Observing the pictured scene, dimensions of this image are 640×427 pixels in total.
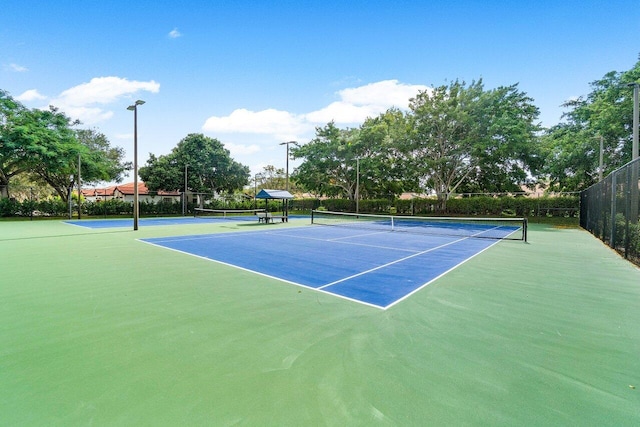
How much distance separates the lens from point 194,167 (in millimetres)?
33875

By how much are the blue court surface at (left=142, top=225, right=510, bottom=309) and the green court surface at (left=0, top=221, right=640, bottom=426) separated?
50 centimetres

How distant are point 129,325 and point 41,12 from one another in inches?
539

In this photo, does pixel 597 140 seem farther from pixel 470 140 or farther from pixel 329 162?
pixel 329 162

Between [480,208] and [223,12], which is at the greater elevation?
[223,12]

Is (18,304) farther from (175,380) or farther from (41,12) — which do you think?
(41,12)

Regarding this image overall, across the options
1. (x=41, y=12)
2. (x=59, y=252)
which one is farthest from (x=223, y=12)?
(x=59, y=252)

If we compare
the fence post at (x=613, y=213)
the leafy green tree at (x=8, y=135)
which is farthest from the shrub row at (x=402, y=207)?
the fence post at (x=613, y=213)

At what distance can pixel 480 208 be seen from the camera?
26.0 metres

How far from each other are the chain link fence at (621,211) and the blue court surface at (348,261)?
350cm

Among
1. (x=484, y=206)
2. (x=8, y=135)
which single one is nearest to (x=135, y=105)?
(x=8, y=135)

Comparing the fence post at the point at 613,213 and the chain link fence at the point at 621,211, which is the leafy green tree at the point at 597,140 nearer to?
the chain link fence at the point at 621,211

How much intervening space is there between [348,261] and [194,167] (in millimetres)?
30548

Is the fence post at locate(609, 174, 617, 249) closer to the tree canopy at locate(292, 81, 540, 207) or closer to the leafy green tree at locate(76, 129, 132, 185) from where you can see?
the tree canopy at locate(292, 81, 540, 207)

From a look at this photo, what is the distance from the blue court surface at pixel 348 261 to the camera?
5.37m
